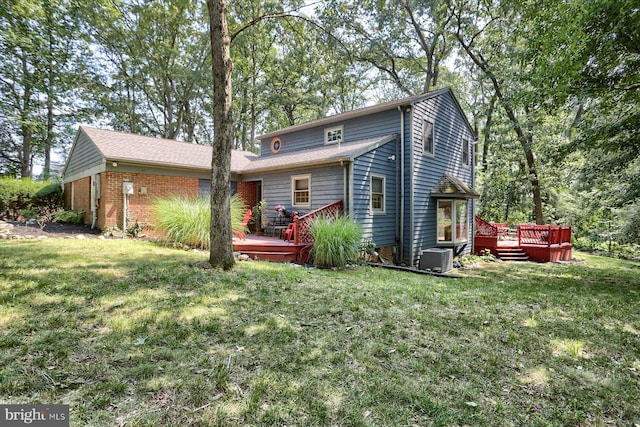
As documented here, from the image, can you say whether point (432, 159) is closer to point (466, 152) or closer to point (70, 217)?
point (466, 152)

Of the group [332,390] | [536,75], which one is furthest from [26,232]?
[536,75]

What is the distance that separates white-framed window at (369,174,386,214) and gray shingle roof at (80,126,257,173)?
18.6ft

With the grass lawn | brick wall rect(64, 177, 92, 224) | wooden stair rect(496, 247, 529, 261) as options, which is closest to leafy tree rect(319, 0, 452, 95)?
wooden stair rect(496, 247, 529, 261)

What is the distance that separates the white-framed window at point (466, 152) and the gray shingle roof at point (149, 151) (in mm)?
9905

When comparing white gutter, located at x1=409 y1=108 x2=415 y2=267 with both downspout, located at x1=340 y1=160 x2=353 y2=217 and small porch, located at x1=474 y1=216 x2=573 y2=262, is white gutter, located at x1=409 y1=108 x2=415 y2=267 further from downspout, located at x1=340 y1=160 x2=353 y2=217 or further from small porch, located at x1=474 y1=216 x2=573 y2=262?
small porch, located at x1=474 y1=216 x2=573 y2=262

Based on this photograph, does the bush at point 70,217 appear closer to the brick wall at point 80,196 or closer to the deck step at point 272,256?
the brick wall at point 80,196

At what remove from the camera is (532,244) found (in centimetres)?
1323

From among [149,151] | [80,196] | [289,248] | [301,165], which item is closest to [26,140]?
[80,196]

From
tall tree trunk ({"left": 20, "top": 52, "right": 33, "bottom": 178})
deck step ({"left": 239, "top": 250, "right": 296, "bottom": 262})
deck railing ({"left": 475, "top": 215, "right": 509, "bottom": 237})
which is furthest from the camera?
tall tree trunk ({"left": 20, "top": 52, "right": 33, "bottom": 178})

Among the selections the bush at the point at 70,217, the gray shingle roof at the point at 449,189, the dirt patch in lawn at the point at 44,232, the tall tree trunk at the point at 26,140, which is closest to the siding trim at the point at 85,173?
the bush at the point at 70,217

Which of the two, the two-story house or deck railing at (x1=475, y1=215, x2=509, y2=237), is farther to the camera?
deck railing at (x1=475, y1=215, x2=509, y2=237)

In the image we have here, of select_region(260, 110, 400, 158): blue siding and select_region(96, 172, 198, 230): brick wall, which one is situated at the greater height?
select_region(260, 110, 400, 158): blue siding

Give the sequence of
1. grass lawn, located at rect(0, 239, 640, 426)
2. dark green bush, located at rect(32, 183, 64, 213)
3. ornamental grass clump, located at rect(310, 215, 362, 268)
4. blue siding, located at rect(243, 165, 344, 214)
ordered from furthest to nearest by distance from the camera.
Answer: dark green bush, located at rect(32, 183, 64, 213), blue siding, located at rect(243, 165, 344, 214), ornamental grass clump, located at rect(310, 215, 362, 268), grass lawn, located at rect(0, 239, 640, 426)

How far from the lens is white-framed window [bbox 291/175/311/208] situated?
34.4 feet
